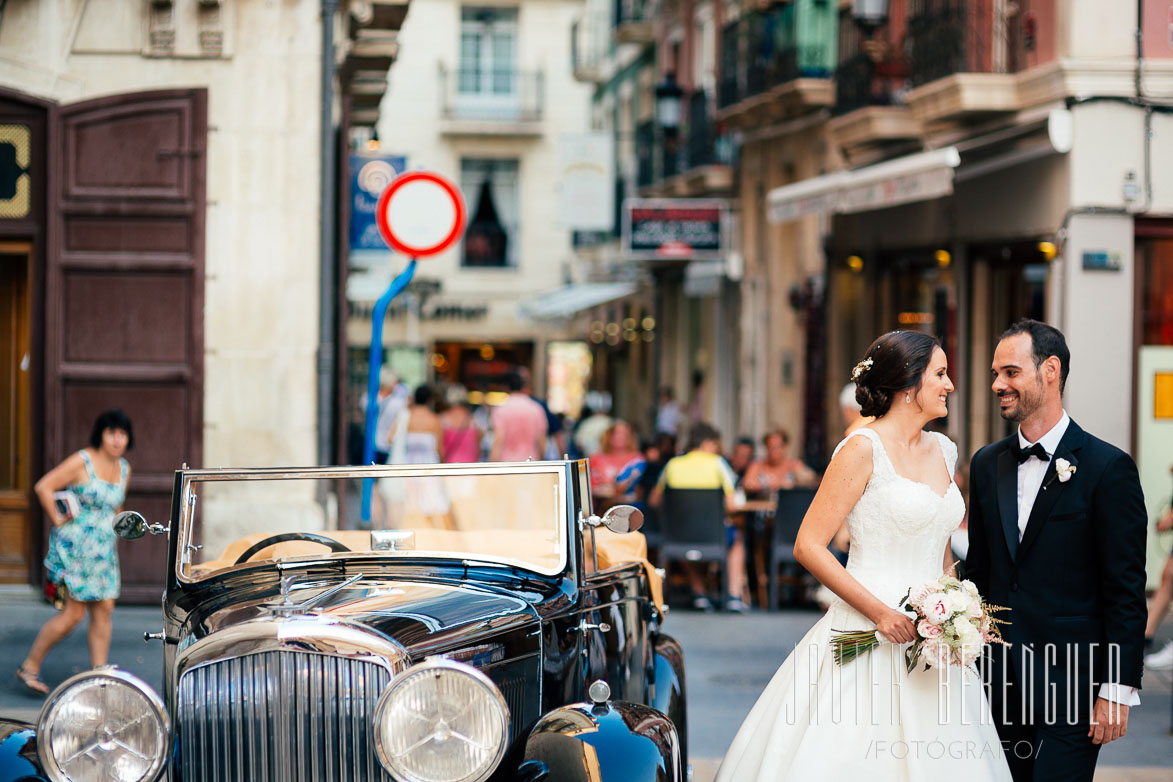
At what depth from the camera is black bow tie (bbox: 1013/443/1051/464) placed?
5.02 m

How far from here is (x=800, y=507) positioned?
43.5 ft

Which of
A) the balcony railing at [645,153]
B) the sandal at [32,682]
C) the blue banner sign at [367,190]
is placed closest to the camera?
the sandal at [32,682]

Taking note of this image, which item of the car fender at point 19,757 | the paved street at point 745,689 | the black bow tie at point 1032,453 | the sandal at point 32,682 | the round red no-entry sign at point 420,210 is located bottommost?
the paved street at point 745,689

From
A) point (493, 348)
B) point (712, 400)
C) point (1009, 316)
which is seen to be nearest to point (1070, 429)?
point (1009, 316)

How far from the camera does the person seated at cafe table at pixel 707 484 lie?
43.5ft

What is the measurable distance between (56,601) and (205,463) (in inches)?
117

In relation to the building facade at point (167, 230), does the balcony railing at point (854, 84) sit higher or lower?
higher

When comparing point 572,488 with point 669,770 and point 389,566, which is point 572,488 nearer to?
point 389,566

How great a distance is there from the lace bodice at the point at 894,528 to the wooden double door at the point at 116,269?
781 cm

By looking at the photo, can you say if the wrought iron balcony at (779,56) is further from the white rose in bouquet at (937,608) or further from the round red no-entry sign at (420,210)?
the white rose in bouquet at (937,608)

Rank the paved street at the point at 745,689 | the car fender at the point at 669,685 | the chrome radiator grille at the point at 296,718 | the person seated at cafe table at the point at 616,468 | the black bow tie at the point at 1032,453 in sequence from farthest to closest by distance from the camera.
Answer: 1. the person seated at cafe table at the point at 616,468
2. the paved street at the point at 745,689
3. the car fender at the point at 669,685
4. the black bow tie at the point at 1032,453
5. the chrome radiator grille at the point at 296,718

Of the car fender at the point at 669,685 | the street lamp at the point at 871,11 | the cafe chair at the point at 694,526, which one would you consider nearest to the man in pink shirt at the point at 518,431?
the cafe chair at the point at 694,526

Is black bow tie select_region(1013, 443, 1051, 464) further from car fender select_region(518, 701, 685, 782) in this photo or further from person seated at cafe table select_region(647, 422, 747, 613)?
person seated at cafe table select_region(647, 422, 747, 613)

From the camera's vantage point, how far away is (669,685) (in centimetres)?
691
